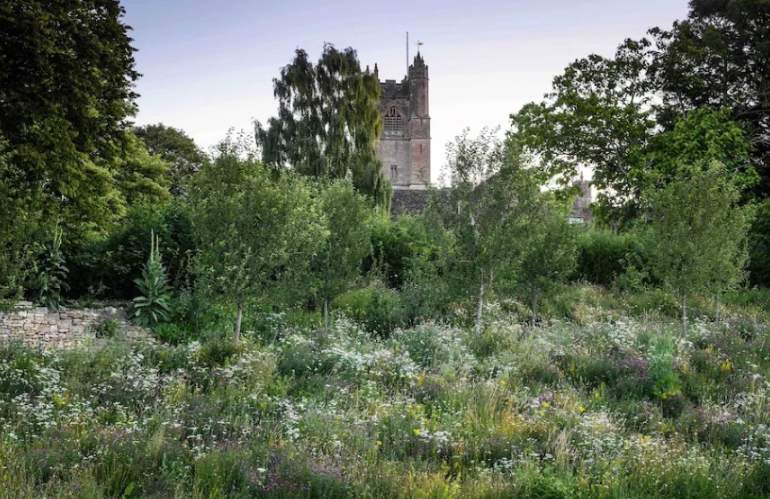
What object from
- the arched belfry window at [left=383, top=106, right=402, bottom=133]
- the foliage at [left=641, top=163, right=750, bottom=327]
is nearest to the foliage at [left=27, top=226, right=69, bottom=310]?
the foliage at [left=641, top=163, right=750, bottom=327]

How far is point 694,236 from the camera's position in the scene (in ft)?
49.8

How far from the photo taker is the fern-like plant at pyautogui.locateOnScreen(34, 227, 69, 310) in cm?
1465

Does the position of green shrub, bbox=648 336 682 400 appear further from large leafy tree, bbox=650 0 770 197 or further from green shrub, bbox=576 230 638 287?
large leafy tree, bbox=650 0 770 197

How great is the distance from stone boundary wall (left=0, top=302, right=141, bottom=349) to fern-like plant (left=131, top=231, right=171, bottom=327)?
1.16 feet

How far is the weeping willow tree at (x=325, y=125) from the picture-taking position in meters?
34.6

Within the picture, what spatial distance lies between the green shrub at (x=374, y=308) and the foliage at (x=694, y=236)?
5995 mm

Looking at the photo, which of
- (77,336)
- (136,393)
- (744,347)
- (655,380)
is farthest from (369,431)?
(744,347)

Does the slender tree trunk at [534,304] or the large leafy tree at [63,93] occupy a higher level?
the large leafy tree at [63,93]

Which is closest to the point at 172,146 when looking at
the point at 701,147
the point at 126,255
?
the point at 126,255

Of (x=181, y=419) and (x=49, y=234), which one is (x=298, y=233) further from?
(x=181, y=419)

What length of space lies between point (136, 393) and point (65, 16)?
9.32 metres

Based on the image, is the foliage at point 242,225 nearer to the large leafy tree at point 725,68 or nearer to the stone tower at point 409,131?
the large leafy tree at point 725,68

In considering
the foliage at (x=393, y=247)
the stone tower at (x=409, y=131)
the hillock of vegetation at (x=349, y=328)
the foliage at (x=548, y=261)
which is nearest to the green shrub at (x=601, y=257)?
the hillock of vegetation at (x=349, y=328)

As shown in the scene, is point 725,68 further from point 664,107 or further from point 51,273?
point 51,273
